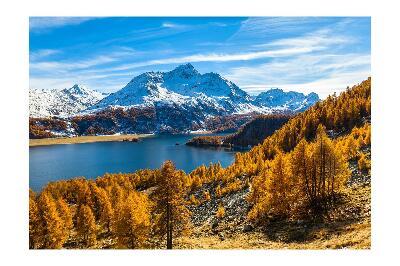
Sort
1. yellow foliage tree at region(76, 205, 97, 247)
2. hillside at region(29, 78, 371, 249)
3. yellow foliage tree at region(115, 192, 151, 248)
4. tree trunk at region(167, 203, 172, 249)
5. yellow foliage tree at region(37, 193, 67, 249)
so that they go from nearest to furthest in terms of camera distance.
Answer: tree trunk at region(167, 203, 172, 249), hillside at region(29, 78, 371, 249), yellow foliage tree at region(115, 192, 151, 248), yellow foliage tree at region(37, 193, 67, 249), yellow foliage tree at region(76, 205, 97, 247)

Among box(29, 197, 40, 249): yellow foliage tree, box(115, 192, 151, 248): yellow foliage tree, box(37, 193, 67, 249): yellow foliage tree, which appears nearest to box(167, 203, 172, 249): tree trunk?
box(115, 192, 151, 248): yellow foliage tree

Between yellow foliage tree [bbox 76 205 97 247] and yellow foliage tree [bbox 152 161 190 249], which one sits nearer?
yellow foliage tree [bbox 152 161 190 249]

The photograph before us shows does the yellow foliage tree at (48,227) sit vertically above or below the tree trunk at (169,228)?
below

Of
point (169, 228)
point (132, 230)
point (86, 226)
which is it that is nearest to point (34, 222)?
point (86, 226)

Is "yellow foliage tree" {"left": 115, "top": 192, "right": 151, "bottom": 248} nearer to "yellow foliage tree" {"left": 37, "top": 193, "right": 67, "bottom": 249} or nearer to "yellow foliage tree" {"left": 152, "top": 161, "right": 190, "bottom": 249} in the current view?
"yellow foliage tree" {"left": 152, "top": 161, "right": 190, "bottom": 249}

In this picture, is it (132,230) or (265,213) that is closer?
(132,230)

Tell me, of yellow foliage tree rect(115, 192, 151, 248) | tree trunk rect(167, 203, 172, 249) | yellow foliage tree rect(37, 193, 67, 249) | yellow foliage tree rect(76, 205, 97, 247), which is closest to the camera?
tree trunk rect(167, 203, 172, 249)

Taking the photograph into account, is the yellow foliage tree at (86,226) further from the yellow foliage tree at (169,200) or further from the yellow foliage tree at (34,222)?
the yellow foliage tree at (169,200)

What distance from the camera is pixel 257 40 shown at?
104 ft

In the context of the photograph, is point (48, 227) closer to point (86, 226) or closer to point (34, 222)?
point (34, 222)

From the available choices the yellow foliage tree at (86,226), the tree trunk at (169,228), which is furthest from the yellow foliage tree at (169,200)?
the yellow foliage tree at (86,226)
